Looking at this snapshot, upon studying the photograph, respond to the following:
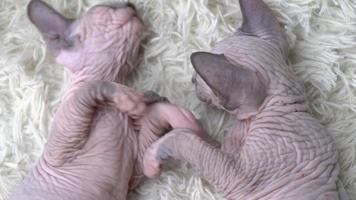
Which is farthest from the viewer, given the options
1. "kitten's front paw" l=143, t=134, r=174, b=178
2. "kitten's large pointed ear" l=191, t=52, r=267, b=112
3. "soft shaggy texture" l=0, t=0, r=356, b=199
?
"soft shaggy texture" l=0, t=0, r=356, b=199

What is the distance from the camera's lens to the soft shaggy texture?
190 cm

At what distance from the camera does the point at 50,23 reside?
1912 mm

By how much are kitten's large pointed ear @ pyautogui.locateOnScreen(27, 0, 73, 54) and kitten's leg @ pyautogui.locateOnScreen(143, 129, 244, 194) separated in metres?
0.39

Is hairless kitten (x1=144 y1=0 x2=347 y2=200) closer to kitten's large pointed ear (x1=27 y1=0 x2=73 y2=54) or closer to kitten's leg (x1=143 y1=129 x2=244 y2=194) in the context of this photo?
kitten's leg (x1=143 y1=129 x2=244 y2=194)

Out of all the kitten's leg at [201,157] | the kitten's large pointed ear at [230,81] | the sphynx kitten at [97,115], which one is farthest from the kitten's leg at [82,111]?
the kitten's large pointed ear at [230,81]

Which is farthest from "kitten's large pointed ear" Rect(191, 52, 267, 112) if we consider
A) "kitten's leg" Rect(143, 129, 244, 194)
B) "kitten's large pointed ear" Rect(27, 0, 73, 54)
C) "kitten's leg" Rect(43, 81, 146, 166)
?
"kitten's large pointed ear" Rect(27, 0, 73, 54)

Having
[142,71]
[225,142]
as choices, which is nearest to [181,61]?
[142,71]

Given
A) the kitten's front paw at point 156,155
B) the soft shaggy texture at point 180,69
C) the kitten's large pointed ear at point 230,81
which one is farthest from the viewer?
the soft shaggy texture at point 180,69

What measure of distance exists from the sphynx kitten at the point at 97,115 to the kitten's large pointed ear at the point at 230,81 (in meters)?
0.15

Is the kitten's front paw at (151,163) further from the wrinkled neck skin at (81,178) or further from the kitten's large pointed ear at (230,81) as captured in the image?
the kitten's large pointed ear at (230,81)

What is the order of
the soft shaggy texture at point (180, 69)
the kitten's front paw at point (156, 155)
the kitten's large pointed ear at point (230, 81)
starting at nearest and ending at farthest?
the kitten's large pointed ear at point (230, 81), the kitten's front paw at point (156, 155), the soft shaggy texture at point (180, 69)

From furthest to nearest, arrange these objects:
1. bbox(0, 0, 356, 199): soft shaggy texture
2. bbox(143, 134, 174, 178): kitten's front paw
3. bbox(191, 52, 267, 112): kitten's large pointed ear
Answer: bbox(0, 0, 356, 199): soft shaggy texture < bbox(143, 134, 174, 178): kitten's front paw < bbox(191, 52, 267, 112): kitten's large pointed ear

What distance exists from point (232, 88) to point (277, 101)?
0.43ft

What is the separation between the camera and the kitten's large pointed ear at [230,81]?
1.64m
